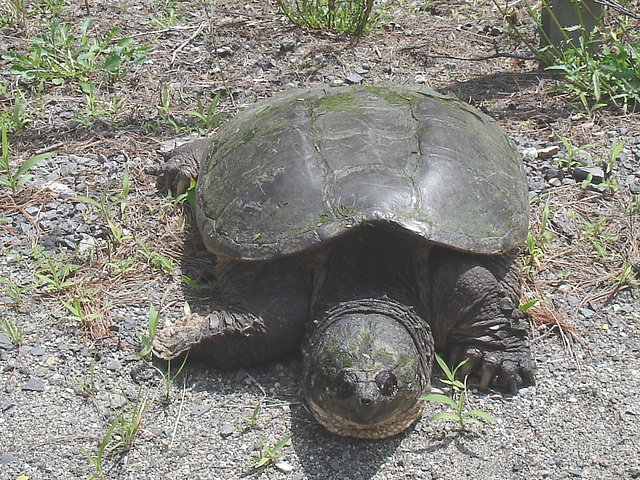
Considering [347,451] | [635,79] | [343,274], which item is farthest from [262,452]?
[635,79]

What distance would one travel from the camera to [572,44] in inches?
179

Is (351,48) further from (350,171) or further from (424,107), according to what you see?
(350,171)

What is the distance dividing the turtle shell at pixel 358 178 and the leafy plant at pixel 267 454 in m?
0.69

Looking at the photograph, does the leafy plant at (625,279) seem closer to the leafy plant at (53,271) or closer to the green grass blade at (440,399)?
the green grass blade at (440,399)

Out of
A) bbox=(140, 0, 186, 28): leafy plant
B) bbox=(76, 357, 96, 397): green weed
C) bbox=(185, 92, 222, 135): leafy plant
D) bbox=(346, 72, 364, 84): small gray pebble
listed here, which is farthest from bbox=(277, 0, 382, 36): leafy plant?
bbox=(76, 357, 96, 397): green weed

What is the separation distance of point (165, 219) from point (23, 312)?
0.84 meters

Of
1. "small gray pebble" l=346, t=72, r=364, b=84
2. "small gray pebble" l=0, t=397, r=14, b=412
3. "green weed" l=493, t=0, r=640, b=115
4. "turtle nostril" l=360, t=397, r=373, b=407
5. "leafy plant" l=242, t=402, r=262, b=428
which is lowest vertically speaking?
"small gray pebble" l=0, t=397, r=14, b=412

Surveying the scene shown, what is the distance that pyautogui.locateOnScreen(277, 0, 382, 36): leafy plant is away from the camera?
207 inches

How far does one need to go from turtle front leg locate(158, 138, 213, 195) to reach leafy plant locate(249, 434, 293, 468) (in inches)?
65.0

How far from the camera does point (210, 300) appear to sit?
3131mm

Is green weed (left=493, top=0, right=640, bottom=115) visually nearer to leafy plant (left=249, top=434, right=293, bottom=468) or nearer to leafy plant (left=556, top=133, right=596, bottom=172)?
leafy plant (left=556, top=133, right=596, bottom=172)

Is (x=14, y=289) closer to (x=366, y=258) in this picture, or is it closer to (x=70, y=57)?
(x=366, y=258)

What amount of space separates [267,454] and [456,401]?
72 centimetres

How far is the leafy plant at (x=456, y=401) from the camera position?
246cm
